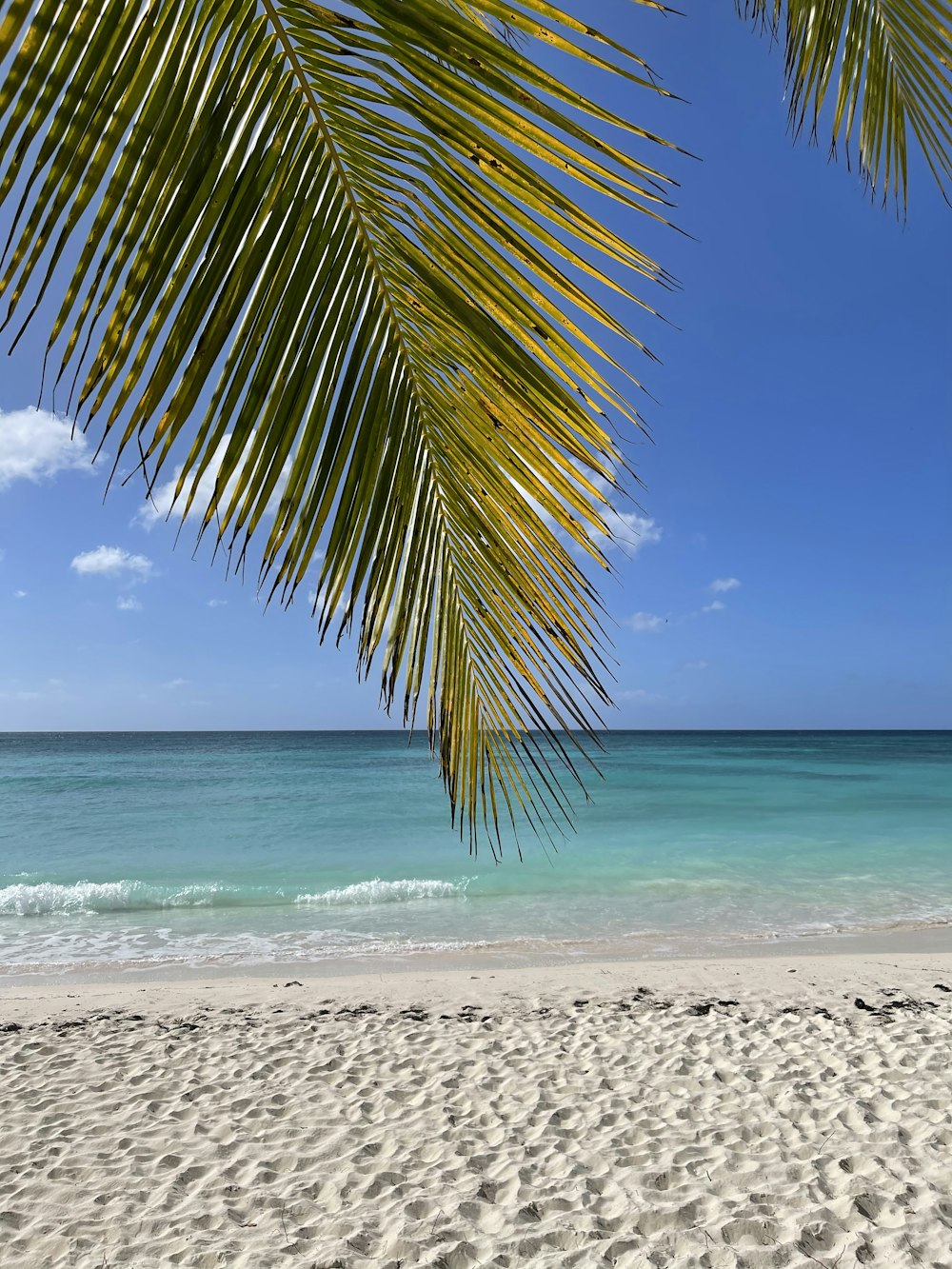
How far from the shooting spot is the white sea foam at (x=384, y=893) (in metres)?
12.0

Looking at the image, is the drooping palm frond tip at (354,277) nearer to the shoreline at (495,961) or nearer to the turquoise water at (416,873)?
the shoreline at (495,961)

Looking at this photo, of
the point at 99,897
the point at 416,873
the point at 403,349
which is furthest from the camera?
the point at 416,873

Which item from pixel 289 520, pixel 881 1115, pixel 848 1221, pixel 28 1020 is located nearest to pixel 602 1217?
pixel 848 1221

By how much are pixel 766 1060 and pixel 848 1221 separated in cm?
195

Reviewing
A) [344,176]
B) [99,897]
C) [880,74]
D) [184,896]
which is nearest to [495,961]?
[184,896]

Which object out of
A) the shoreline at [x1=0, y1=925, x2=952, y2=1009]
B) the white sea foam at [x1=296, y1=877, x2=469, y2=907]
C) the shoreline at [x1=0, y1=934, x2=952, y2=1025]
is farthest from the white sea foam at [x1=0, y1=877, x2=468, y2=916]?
the shoreline at [x1=0, y1=934, x2=952, y2=1025]

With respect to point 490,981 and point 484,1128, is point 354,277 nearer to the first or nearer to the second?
point 484,1128

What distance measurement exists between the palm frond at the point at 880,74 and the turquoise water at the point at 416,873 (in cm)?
840

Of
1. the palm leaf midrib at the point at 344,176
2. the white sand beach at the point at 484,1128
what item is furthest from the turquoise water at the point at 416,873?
the palm leaf midrib at the point at 344,176

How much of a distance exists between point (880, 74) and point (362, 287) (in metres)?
1.94

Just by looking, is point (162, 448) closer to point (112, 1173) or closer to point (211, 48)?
point (211, 48)

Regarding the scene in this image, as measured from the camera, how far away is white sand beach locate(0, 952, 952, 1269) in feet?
10.9

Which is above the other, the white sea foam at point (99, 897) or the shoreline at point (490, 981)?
the shoreline at point (490, 981)

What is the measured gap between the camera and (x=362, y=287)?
41.7 inches
